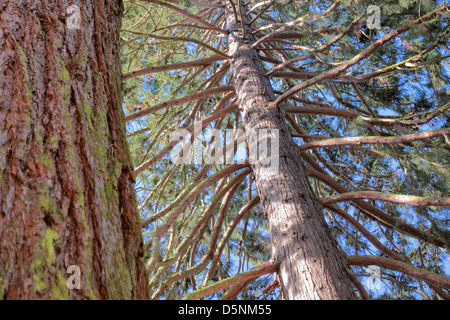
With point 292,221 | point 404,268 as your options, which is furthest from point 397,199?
point 292,221

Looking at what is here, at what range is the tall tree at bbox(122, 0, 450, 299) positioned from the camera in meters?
2.22

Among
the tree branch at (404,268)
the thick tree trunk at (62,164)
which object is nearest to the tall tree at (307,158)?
the tree branch at (404,268)

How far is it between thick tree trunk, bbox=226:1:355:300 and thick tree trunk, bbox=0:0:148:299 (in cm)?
109

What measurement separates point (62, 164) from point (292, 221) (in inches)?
60.3

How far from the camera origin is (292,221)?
93.0 inches

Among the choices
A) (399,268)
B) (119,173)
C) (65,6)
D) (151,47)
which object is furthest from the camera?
(151,47)

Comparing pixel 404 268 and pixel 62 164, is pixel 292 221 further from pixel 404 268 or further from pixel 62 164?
pixel 62 164

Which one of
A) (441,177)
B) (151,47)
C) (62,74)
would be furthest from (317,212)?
(151,47)

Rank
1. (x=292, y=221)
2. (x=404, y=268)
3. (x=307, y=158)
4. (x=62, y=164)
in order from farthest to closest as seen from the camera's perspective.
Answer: (x=307, y=158) → (x=292, y=221) → (x=404, y=268) → (x=62, y=164)

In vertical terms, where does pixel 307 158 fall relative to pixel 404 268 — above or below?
above
